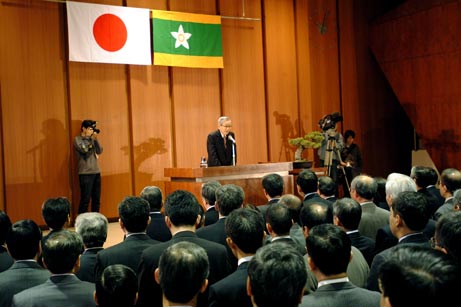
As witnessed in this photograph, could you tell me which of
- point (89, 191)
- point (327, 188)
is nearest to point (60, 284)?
point (327, 188)

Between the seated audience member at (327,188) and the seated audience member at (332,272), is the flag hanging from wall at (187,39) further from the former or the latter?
the seated audience member at (332,272)

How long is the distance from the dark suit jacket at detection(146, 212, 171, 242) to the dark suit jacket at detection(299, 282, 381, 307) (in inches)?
86.6

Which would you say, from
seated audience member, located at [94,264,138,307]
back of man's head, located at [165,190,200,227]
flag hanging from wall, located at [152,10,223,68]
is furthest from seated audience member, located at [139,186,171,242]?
flag hanging from wall, located at [152,10,223,68]

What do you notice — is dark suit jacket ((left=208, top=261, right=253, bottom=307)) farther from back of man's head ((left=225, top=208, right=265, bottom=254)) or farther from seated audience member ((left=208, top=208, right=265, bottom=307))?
back of man's head ((left=225, top=208, right=265, bottom=254))

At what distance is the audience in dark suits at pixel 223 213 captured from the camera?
3373mm

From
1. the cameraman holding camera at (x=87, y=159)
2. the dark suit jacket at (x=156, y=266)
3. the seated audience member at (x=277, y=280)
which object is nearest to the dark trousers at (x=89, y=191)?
the cameraman holding camera at (x=87, y=159)

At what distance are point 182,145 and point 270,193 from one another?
474 centimetres

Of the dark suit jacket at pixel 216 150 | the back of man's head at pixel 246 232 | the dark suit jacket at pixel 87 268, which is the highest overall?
the dark suit jacket at pixel 216 150

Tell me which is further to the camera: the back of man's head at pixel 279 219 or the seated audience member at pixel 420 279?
the back of man's head at pixel 279 219

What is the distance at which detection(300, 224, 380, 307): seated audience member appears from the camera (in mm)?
1945

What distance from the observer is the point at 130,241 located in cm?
301

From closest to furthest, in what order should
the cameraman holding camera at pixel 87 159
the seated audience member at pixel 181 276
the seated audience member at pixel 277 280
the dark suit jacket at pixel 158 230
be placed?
the seated audience member at pixel 277 280 < the seated audience member at pixel 181 276 < the dark suit jacket at pixel 158 230 < the cameraman holding camera at pixel 87 159

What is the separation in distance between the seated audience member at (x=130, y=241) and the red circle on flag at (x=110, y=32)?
5.48 metres

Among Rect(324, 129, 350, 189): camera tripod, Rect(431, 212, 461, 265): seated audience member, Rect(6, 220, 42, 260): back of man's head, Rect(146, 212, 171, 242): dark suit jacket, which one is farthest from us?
Rect(324, 129, 350, 189): camera tripod
